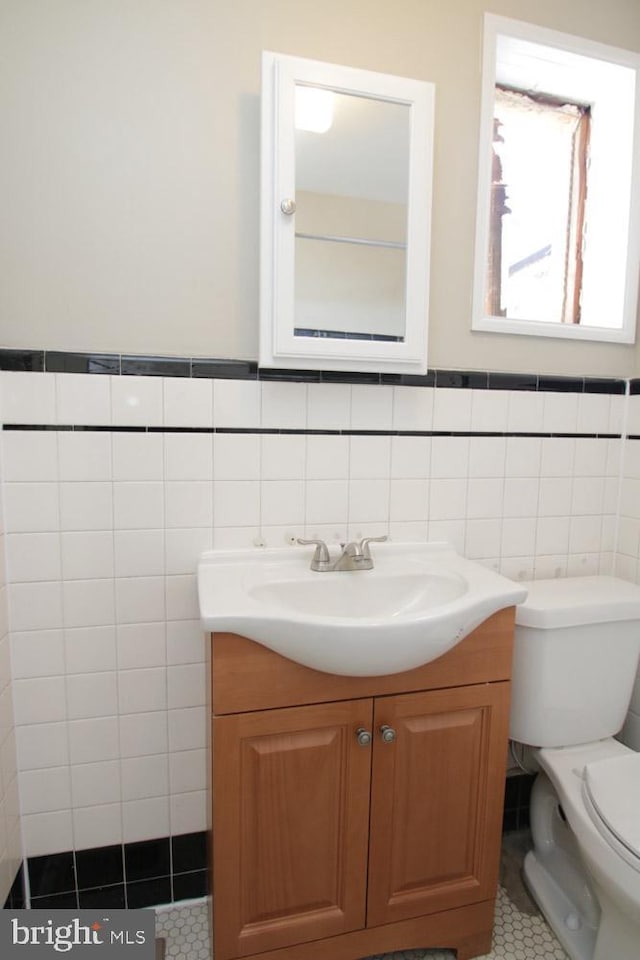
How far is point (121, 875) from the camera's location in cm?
127

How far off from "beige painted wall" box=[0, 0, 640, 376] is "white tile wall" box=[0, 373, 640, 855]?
15cm

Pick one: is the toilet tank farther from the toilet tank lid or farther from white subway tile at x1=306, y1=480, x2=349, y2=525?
white subway tile at x1=306, y1=480, x2=349, y2=525

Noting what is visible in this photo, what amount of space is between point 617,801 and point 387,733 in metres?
0.52

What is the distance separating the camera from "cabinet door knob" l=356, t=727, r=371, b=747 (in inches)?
39.4

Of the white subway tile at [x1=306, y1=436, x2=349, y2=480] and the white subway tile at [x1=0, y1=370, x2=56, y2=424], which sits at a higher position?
the white subway tile at [x1=0, y1=370, x2=56, y2=424]

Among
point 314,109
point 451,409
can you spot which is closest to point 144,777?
point 451,409

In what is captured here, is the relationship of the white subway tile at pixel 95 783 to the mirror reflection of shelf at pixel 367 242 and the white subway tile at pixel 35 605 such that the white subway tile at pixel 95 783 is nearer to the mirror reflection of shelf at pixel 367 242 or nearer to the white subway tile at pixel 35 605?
the white subway tile at pixel 35 605

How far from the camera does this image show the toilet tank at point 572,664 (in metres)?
1.25

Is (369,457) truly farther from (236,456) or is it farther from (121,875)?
(121,875)

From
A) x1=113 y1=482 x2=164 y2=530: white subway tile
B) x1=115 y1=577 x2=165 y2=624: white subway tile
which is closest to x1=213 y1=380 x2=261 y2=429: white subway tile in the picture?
x1=113 y1=482 x2=164 y2=530: white subway tile

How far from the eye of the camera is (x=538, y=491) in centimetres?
149

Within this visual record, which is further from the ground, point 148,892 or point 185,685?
point 185,685

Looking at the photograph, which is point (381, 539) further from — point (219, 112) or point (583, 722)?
point (219, 112)

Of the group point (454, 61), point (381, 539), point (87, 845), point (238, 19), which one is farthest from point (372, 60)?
point (87, 845)
